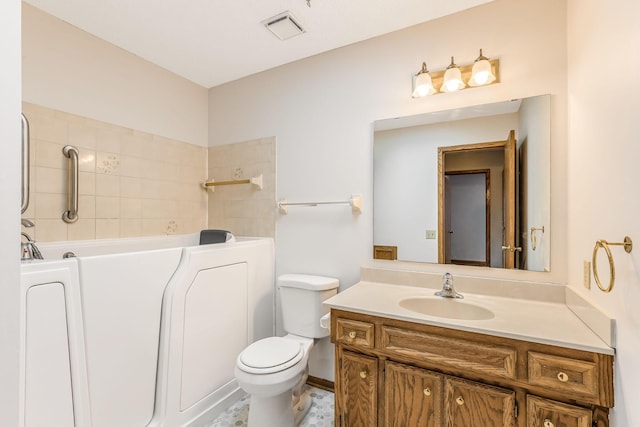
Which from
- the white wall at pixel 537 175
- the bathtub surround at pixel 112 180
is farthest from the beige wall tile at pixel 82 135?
the white wall at pixel 537 175

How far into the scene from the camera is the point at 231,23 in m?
1.84

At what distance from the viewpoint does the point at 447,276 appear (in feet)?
5.37

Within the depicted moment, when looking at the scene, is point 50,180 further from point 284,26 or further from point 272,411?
point 272,411

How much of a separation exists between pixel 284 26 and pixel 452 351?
199cm

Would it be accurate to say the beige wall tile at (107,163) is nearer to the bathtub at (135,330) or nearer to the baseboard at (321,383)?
the bathtub at (135,330)

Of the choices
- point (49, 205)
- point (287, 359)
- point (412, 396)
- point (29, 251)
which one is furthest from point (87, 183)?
point (412, 396)

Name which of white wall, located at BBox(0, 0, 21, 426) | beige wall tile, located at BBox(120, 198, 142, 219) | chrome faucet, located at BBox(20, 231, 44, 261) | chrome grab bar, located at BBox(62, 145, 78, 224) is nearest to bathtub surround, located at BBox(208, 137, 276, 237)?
beige wall tile, located at BBox(120, 198, 142, 219)

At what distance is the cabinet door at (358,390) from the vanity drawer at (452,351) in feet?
0.53

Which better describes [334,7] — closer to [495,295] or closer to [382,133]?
[382,133]

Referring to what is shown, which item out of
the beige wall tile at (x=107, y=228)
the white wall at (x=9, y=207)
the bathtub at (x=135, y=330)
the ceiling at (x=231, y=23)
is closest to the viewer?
the white wall at (x=9, y=207)

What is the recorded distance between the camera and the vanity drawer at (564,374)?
1050 millimetres

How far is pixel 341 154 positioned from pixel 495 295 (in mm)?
1257

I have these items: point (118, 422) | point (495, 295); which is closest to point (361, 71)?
point (495, 295)

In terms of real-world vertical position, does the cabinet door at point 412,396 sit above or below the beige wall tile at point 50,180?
below
